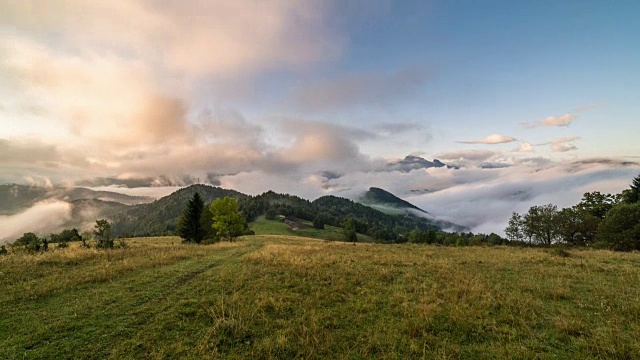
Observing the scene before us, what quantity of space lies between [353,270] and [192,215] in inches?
1795

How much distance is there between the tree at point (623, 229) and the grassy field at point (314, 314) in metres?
46.2

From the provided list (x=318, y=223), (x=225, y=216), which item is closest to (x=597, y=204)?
(x=225, y=216)

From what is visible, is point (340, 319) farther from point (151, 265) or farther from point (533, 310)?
point (151, 265)

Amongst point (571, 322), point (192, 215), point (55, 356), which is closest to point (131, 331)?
point (55, 356)

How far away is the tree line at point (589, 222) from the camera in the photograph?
51125mm

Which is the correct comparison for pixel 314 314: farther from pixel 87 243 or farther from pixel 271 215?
pixel 271 215

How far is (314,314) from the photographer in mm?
10891

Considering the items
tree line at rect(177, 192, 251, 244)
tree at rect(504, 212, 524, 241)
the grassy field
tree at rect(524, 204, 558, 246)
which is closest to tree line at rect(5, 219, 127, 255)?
the grassy field

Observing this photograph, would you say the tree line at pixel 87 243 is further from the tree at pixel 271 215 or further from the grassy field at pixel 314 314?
the tree at pixel 271 215

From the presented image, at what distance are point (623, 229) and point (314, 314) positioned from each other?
228 ft

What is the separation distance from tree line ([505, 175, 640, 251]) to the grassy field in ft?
159

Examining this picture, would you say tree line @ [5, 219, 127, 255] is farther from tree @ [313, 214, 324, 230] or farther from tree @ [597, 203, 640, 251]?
tree @ [313, 214, 324, 230]

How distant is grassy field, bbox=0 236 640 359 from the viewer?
324 inches

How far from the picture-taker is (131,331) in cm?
940
